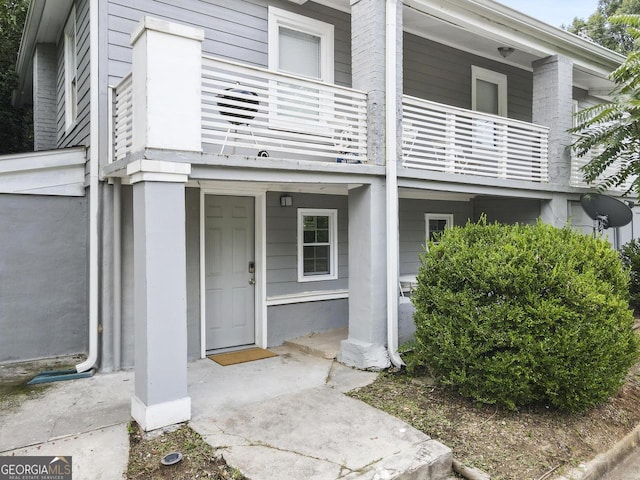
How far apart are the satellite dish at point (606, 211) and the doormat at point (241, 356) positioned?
5840 millimetres

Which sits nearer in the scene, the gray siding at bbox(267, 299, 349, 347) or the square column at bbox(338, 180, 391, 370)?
the square column at bbox(338, 180, 391, 370)

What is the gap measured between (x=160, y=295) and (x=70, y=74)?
16.8 ft

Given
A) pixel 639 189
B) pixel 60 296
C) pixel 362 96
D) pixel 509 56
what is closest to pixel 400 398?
pixel 362 96

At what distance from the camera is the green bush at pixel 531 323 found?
13.3 feet

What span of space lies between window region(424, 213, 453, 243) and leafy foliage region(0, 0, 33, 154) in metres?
10.8

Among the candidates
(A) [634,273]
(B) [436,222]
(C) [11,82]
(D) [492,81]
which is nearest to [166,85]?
(B) [436,222]

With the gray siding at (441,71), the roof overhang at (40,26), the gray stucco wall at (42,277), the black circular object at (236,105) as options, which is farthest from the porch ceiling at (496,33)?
the gray stucco wall at (42,277)

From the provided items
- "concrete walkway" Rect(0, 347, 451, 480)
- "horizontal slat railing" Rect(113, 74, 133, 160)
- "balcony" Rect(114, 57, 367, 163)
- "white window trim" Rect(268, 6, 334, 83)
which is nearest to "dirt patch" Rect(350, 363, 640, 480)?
"concrete walkway" Rect(0, 347, 451, 480)

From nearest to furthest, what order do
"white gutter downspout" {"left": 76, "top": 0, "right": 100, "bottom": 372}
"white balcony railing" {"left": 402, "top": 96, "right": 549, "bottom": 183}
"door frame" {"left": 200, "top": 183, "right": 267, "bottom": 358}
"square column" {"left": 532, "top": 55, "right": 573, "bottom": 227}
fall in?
1. "white gutter downspout" {"left": 76, "top": 0, "right": 100, "bottom": 372}
2. "door frame" {"left": 200, "top": 183, "right": 267, "bottom": 358}
3. "white balcony railing" {"left": 402, "top": 96, "right": 549, "bottom": 183}
4. "square column" {"left": 532, "top": 55, "right": 573, "bottom": 227}

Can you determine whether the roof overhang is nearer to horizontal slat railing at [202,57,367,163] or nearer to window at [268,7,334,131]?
window at [268,7,334,131]

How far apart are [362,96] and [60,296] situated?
469 centimetres

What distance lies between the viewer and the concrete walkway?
3.38 meters

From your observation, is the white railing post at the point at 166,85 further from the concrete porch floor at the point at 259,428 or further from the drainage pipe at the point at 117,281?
the concrete porch floor at the point at 259,428

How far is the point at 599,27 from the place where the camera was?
22.2m
